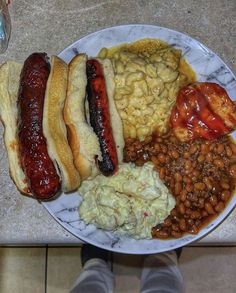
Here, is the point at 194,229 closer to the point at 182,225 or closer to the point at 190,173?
the point at 182,225

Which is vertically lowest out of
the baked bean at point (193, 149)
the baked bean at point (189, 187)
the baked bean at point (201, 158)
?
the baked bean at point (189, 187)

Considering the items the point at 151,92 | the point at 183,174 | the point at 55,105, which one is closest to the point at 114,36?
the point at 151,92

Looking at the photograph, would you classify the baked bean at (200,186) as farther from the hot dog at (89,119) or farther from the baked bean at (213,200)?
the hot dog at (89,119)

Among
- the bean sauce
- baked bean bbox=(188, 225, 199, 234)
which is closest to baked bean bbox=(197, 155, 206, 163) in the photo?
the bean sauce

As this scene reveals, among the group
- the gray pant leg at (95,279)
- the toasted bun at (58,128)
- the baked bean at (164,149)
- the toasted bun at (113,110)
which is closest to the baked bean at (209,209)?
the baked bean at (164,149)

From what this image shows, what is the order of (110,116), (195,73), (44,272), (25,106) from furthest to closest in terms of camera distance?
(44,272) → (195,73) → (110,116) → (25,106)

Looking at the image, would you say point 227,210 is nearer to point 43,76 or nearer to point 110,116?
point 110,116
